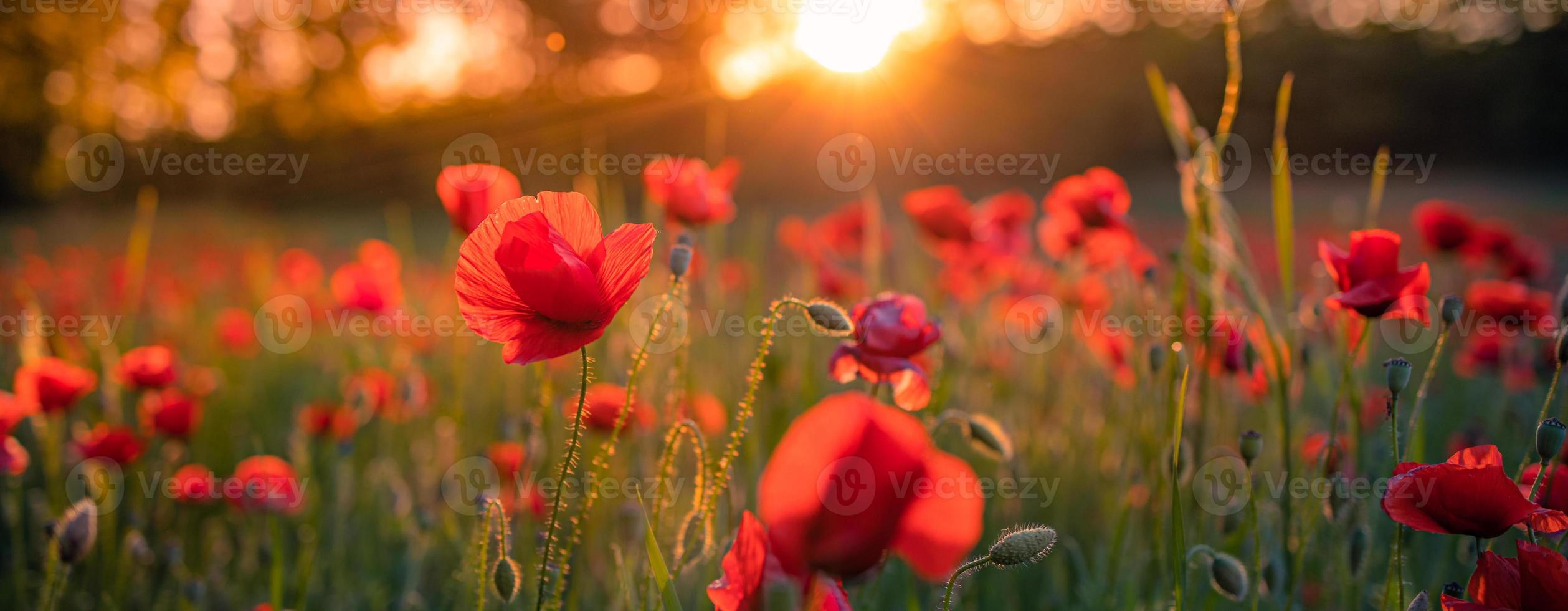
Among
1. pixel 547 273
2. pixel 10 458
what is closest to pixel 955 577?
pixel 547 273

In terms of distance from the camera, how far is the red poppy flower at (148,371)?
215cm

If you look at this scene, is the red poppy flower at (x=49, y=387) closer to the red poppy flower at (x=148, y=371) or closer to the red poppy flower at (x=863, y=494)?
the red poppy flower at (x=148, y=371)

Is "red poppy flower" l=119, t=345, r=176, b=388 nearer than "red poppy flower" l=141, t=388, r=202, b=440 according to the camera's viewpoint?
No

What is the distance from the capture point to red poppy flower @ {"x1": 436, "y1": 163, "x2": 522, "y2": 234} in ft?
5.56

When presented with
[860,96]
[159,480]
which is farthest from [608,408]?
[860,96]

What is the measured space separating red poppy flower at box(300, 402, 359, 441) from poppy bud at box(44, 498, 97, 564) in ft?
2.88

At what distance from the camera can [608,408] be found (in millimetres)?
1945

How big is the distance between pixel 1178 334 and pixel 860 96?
1327cm

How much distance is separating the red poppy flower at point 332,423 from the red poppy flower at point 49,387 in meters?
0.46

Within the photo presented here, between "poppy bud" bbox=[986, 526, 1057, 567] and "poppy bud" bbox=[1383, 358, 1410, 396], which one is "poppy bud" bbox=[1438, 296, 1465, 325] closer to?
"poppy bud" bbox=[1383, 358, 1410, 396]

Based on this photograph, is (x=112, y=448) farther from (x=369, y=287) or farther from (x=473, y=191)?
(x=473, y=191)

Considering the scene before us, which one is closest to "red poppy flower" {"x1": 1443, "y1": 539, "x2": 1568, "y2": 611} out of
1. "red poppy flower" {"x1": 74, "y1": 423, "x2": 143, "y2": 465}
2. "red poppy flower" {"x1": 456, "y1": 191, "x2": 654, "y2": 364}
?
"red poppy flower" {"x1": 456, "y1": 191, "x2": 654, "y2": 364}

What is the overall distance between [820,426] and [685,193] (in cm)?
133

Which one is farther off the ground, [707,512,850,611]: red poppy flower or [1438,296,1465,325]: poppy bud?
[1438,296,1465,325]: poppy bud
